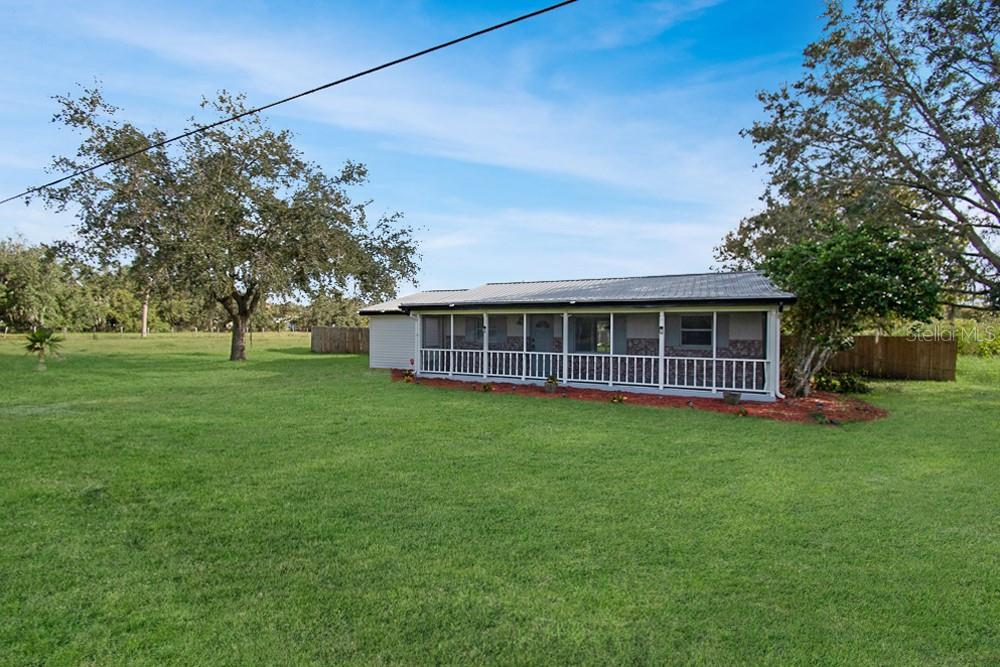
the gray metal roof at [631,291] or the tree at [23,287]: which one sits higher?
the tree at [23,287]

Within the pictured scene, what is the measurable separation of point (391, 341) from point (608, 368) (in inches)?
394

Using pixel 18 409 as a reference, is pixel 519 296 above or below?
above

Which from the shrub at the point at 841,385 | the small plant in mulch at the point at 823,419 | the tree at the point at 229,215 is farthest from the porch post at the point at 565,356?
the tree at the point at 229,215

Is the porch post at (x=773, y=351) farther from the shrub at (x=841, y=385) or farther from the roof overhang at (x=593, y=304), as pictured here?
the shrub at (x=841, y=385)

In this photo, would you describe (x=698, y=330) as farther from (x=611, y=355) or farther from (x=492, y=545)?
(x=492, y=545)

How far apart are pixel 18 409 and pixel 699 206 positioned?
19.7 metres

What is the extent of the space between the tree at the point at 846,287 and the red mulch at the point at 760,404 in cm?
132

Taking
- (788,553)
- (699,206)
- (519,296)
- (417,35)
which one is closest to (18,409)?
(417,35)

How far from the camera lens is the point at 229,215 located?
22688 mm

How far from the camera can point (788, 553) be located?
4.25m

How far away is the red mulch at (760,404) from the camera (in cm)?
1110

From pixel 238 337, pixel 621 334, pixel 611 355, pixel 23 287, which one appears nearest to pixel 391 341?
pixel 238 337

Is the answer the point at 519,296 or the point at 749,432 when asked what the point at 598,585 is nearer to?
the point at 749,432

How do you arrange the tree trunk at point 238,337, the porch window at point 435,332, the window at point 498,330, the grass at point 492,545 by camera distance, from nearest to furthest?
1. the grass at point 492,545
2. the window at point 498,330
3. the porch window at point 435,332
4. the tree trunk at point 238,337
